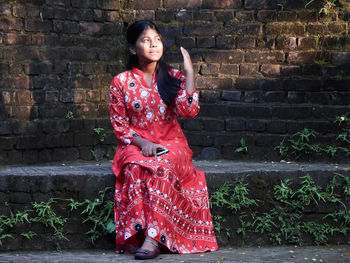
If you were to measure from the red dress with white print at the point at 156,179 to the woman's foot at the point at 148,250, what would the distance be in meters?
0.04

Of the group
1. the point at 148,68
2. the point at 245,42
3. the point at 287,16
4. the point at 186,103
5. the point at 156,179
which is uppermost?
the point at 287,16

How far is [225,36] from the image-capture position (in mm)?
4703

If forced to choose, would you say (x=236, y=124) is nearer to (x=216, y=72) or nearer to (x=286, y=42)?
(x=216, y=72)

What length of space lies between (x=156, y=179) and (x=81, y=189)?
2.32ft

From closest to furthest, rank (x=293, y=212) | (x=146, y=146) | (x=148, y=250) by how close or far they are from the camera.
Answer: (x=148, y=250)
(x=146, y=146)
(x=293, y=212)

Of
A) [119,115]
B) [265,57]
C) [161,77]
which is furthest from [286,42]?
[119,115]

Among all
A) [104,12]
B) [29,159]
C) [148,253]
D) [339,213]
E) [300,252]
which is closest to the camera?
[148,253]

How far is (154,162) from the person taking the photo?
3529mm

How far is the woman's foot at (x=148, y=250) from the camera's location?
339cm

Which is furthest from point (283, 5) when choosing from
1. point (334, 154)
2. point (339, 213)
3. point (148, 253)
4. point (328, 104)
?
point (148, 253)

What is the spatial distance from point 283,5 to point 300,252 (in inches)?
81.1

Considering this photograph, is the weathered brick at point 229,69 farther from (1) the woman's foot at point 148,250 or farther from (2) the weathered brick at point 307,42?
(1) the woman's foot at point 148,250

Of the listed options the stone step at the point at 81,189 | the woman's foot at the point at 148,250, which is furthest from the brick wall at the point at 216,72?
the woman's foot at the point at 148,250

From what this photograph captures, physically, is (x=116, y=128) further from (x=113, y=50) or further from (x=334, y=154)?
(x=334, y=154)
